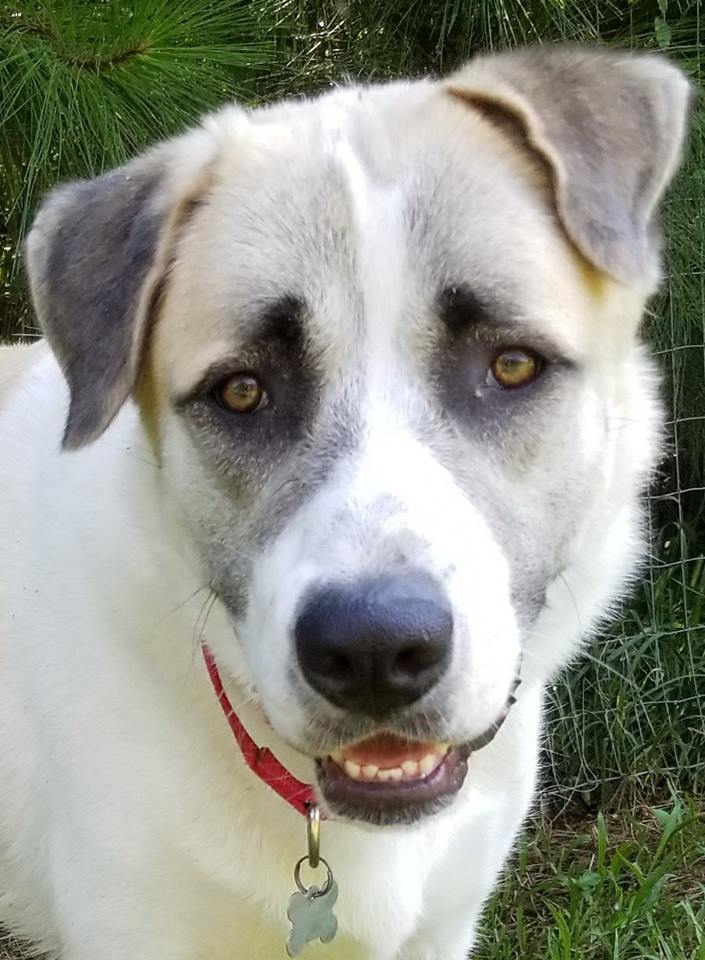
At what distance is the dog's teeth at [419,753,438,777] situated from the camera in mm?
1665

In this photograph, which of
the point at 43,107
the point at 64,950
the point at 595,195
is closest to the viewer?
the point at 595,195

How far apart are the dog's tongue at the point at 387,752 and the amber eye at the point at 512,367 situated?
52 centimetres

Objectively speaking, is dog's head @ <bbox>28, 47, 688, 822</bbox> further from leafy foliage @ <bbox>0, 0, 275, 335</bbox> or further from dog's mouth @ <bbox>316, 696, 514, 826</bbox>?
leafy foliage @ <bbox>0, 0, 275, 335</bbox>

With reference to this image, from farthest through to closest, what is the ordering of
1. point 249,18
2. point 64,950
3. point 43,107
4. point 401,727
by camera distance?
point 249,18 < point 43,107 < point 64,950 < point 401,727

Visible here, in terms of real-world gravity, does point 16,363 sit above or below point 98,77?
below

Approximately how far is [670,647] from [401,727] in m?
2.29

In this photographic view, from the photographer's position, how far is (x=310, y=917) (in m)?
1.90

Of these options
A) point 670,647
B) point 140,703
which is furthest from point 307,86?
point 140,703

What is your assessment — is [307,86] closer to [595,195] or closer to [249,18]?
[249,18]

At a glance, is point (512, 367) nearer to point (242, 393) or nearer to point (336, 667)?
point (242, 393)

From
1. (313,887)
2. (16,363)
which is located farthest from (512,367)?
(16,363)

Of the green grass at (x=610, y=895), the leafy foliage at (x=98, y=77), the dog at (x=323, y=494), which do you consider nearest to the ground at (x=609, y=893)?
the green grass at (x=610, y=895)

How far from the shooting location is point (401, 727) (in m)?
1.52

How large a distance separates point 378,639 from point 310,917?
0.73m
